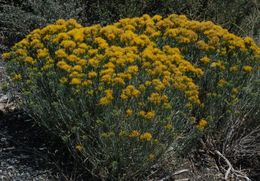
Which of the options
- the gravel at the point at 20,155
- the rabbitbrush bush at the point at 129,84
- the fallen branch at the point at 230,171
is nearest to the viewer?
the rabbitbrush bush at the point at 129,84

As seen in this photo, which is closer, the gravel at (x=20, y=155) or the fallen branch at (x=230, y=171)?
the gravel at (x=20, y=155)

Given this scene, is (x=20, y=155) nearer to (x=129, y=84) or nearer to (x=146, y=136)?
(x=129, y=84)

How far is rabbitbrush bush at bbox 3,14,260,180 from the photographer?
3.89 meters

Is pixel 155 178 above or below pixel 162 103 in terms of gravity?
below

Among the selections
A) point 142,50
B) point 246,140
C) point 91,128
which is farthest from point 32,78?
point 246,140

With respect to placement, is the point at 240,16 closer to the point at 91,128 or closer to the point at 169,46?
the point at 169,46

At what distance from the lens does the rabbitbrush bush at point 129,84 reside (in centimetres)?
389

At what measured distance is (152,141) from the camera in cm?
384

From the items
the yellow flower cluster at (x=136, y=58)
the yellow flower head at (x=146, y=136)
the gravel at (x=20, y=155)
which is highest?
the yellow flower cluster at (x=136, y=58)

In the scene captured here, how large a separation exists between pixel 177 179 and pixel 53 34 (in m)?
1.76

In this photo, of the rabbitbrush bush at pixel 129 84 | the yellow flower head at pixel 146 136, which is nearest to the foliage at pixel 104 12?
the rabbitbrush bush at pixel 129 84

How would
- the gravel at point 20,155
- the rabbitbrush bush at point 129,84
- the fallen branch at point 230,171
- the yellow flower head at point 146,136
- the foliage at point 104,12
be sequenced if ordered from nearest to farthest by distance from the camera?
1. the yellow flower head at point 146,136
2. the rabbitbrush bush at point 129,84
3. the gravel at point 20,155
4. the fallen branch at point 230,171
5. the foliage at point 104,12

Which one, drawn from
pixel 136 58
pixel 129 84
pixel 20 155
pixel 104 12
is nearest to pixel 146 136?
pixel 129 84

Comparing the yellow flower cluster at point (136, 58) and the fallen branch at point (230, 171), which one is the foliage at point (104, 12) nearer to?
the yellow flower cluster at point (136, 58)
